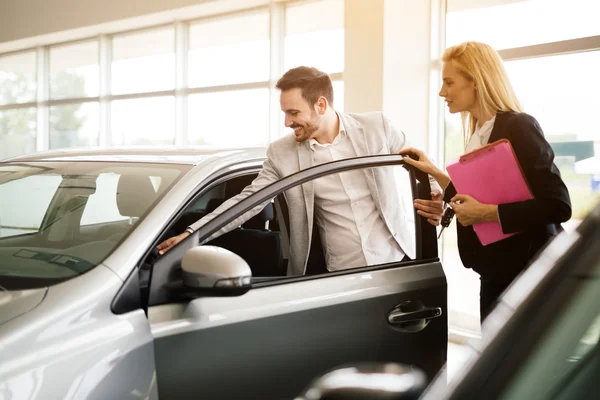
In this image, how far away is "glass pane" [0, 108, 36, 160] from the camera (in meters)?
9.65

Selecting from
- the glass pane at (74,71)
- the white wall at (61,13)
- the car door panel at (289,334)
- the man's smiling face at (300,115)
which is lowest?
the car door panel at (289,334)

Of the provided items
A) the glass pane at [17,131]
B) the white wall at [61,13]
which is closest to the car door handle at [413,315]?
the white wall at [61,13]

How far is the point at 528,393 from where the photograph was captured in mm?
664

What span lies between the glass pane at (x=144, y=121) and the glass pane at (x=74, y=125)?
Result: 1.25 ft

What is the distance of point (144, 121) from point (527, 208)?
6.88 m

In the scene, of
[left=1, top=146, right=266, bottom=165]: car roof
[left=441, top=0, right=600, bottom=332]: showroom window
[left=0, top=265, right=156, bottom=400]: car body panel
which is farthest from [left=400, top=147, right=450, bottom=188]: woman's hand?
[left=441, top=0, right=600, bottom=332]: showroom window

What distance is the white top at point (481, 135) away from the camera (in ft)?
6.31

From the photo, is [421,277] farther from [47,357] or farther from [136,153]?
[47,357]

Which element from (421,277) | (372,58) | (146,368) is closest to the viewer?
(146,368)

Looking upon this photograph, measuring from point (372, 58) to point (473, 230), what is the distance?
3.37 metres

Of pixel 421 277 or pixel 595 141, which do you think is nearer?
pixel 421 277

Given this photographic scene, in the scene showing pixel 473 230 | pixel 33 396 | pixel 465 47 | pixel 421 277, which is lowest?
pixel 33 396

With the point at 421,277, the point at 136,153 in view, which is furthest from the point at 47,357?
the point at 421,277

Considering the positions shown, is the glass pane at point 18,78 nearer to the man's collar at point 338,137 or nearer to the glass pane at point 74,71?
the glass pane at point 74,71
